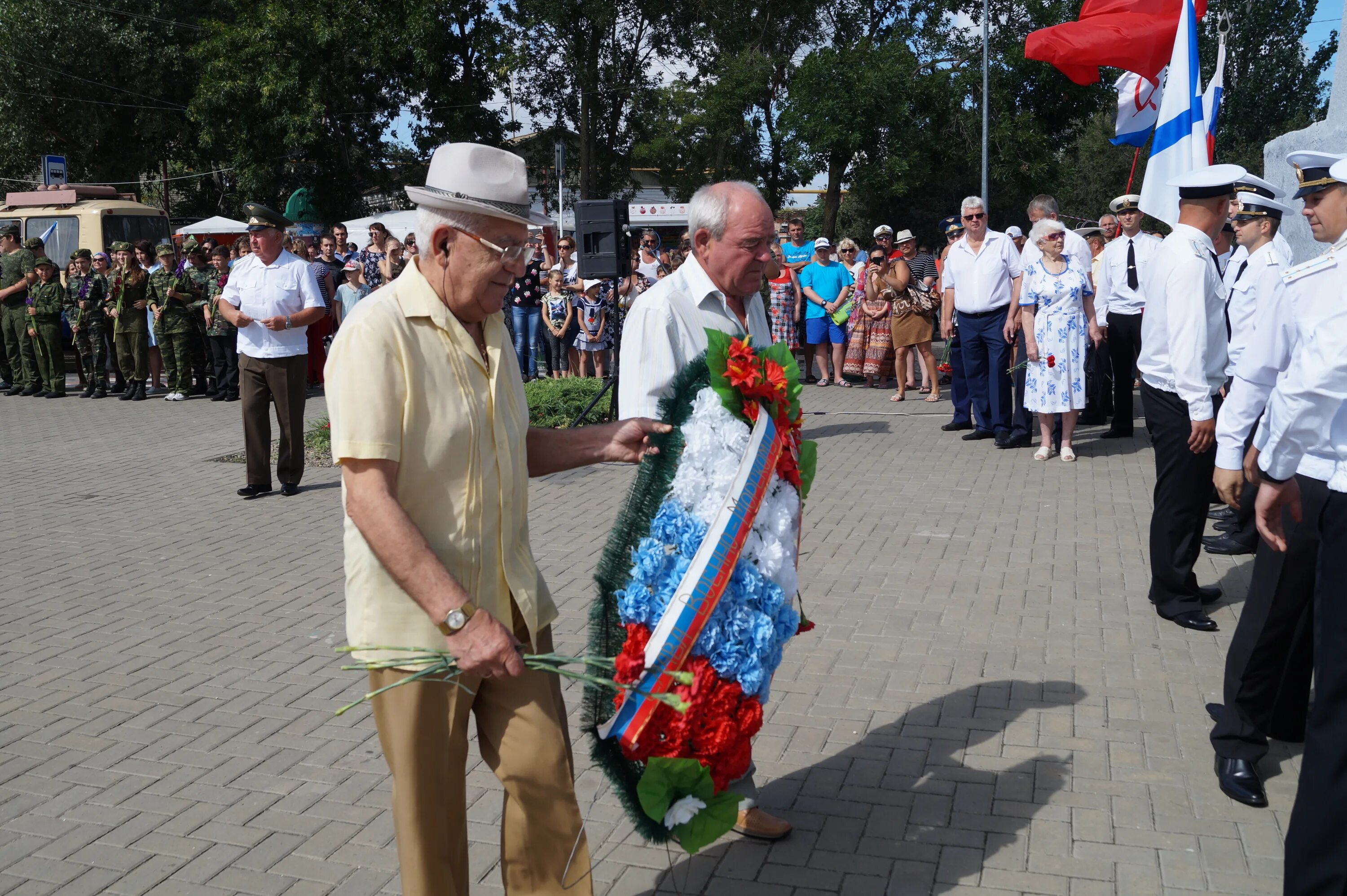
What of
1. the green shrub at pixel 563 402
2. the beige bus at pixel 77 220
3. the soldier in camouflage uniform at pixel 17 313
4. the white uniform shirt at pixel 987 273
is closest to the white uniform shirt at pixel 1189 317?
the white uniform shirt at pixel 987 273

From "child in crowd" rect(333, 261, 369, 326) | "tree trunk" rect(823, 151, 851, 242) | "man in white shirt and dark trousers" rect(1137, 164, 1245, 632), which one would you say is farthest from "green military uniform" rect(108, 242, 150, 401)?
"tree trunk" rect(823, 151, 851, 242)

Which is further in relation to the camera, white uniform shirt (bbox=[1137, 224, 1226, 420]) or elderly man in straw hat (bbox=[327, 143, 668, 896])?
white uniform shirt (bbox=[1137, 224, 1226, 420])

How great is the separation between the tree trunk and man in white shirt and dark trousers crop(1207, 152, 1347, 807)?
26.0m

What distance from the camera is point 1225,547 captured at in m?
7.15

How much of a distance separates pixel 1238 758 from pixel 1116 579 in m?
2.62

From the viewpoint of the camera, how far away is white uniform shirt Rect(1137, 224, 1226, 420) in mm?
5402

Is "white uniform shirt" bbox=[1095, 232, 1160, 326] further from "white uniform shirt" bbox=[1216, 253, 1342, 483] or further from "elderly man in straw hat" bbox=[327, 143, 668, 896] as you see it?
"elderly man in straw hat" bbox=[327, 143, 668, 896]

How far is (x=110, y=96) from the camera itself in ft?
117

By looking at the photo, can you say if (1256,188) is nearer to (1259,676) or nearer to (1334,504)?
(1259,676)

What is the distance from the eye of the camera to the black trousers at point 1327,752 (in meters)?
3.07

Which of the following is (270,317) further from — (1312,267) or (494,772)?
(1312,267)

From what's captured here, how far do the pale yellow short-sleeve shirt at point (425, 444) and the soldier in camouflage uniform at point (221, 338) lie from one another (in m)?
13.4

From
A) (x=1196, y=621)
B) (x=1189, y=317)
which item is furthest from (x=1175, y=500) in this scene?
(x=1189, y=317)

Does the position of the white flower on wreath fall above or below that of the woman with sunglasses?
below
